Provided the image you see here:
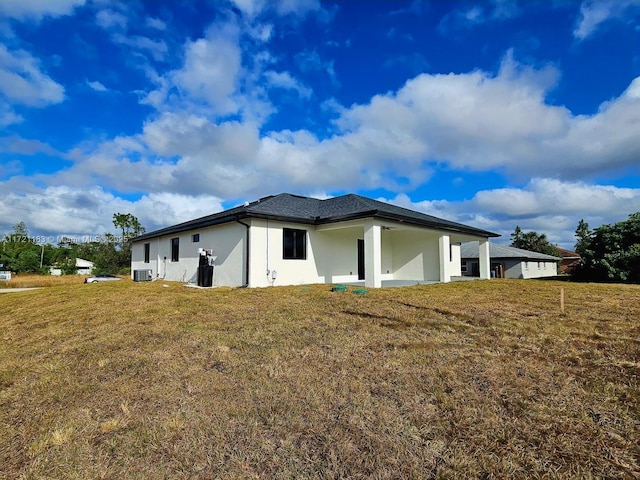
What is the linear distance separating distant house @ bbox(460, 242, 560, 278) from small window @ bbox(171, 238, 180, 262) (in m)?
26.2

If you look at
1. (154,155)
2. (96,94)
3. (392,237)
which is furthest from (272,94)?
(154,155)

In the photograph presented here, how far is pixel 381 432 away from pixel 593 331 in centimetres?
542

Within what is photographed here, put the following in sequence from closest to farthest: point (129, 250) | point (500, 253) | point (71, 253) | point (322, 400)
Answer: point (322, 400) < point (500, 253) < point (129, 250) < point (71, 253)

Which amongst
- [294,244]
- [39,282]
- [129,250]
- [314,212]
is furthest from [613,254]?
[129,250]

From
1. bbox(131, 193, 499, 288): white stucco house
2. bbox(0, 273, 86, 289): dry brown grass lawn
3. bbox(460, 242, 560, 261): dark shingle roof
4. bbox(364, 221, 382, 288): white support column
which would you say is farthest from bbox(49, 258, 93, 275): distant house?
bbox(460, 242, 560, 261): dark shingle roof

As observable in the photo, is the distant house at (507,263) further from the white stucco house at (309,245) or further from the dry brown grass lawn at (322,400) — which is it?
the dry brown grass lawn at (322,400)

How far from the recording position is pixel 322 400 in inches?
122

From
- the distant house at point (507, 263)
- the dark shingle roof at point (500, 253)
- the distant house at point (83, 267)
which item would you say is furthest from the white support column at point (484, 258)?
the distant house at point (83, 267)

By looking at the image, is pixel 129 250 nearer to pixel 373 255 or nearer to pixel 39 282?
pixel 39 282

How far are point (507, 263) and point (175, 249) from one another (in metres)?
28.4

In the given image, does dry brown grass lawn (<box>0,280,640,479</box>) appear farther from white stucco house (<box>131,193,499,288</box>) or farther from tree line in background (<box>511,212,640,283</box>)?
tree line in background (<box>511,212,640,283</box>)

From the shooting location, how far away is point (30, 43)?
10.9 meters

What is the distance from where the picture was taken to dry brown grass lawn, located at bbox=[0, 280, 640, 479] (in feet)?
7.34

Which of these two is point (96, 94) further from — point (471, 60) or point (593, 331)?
point (593, 331)
